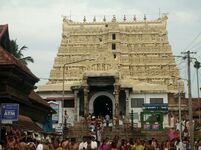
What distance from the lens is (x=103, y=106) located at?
2872 inches

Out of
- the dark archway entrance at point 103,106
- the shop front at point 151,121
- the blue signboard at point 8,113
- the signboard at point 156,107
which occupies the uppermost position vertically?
the dark archway entrance at point 103,106

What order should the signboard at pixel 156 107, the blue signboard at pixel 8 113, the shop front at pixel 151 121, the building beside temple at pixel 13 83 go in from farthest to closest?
the signboard at pixel 156 107 < the shop front at pixel 151 121 < the building beside temple at pixel 13 83 < the blue signboard at pixel 8 113

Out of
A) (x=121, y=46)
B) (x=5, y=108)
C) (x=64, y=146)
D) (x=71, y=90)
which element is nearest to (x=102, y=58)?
(x=71, y=90)

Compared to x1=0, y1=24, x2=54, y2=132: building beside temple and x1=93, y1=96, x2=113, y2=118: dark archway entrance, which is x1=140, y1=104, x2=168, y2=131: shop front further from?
x1=0, y1=24, x2=54, y2=132: building beside temple

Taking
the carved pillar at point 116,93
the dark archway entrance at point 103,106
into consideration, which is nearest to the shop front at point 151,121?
the carved pillar at point 116,93

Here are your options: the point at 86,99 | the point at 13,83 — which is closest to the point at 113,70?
the point at 86,99

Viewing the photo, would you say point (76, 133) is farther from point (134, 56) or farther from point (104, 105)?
point (134, 56)

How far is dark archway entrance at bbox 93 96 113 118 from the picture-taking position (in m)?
71.2

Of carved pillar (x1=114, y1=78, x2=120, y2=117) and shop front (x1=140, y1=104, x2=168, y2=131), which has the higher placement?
carved pillar (x1=114, y1=78, x2=120, y2=117)

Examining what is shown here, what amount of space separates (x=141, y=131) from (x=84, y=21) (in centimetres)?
3900

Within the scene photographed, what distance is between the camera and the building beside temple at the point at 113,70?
63062 millimetres

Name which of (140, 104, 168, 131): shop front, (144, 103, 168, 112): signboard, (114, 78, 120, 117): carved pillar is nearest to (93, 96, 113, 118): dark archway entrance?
(114, 78, 120, 117): carved pillar

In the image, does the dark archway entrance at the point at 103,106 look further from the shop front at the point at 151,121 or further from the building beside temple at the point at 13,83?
the building beside temple at the point at 13,83

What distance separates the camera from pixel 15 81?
20.3m
